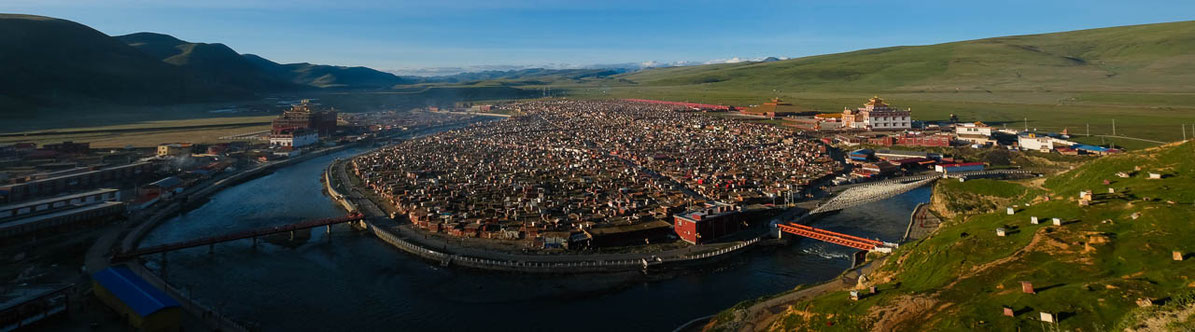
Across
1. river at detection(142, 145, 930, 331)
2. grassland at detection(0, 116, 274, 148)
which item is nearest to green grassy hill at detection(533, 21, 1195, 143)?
river at detection(142, 145, 930, 331)

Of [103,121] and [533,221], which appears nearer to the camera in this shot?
[533,221]

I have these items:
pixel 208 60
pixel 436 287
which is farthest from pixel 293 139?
pixel 208 60

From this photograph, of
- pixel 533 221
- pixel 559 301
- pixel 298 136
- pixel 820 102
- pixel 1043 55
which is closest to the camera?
pixel 559 301

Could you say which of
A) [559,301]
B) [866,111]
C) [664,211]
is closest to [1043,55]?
[866,111]

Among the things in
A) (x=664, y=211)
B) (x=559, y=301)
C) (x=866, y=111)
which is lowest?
(x=559, y=301)

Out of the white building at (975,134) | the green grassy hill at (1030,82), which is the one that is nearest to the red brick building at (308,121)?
the green grassy hill at (1030,82)

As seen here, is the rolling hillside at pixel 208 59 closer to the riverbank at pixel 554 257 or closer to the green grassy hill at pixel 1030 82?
the green grassy hill at pixel 1030 82

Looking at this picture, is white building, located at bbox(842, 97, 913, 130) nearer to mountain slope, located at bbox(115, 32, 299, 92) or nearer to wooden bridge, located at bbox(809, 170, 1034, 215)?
wooden bridge, located at bbox(809, 170, 1034, 215)

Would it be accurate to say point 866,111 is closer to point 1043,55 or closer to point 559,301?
point 559,301
